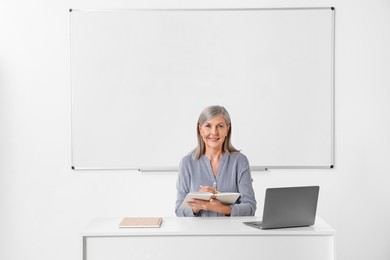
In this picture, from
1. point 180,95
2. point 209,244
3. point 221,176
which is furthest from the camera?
point 180,95

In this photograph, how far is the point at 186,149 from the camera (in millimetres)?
4363

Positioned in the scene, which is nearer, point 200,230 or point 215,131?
point 200,230

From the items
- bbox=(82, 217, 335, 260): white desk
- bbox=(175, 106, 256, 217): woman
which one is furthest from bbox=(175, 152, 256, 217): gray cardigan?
bbox=(82, 217, 335, 260): white desk

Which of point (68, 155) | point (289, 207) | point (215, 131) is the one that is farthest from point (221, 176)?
point (68, 155)

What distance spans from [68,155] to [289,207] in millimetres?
2316

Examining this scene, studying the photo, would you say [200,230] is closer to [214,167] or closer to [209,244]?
[209,244]

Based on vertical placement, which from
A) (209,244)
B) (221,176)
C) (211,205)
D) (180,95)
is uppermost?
(180,95)

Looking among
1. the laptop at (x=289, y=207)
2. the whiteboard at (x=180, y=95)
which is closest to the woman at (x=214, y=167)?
the laptop at (x=289, y=207)

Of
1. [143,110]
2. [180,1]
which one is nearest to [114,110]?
[143,110]

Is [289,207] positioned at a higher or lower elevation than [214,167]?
lower

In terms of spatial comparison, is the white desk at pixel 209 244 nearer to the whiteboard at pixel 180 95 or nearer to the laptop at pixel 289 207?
the laptop at pixel 289 207

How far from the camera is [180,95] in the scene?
4.37 metres

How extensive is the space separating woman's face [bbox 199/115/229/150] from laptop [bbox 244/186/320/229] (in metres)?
0.70

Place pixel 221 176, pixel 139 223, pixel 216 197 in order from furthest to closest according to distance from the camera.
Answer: pixel 221 176
pixel 216 197
pixel 139 223
